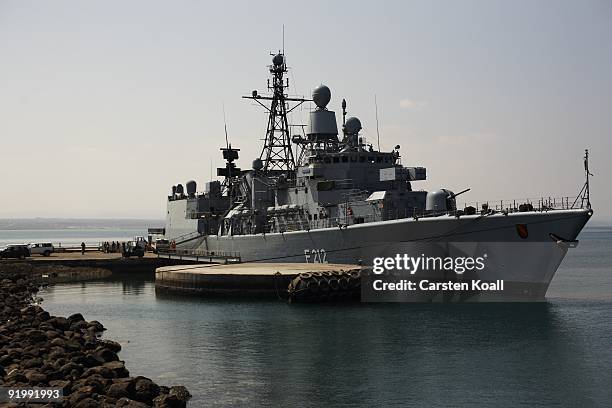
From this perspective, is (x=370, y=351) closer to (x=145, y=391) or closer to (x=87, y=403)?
(x=145, y=391)

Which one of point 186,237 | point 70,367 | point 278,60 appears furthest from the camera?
point 186,237

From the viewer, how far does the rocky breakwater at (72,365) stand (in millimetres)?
16938

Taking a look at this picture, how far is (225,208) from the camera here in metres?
57.2

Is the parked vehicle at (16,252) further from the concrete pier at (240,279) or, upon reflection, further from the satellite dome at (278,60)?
the satellite dome at (278,60)

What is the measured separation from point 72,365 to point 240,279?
1769cm

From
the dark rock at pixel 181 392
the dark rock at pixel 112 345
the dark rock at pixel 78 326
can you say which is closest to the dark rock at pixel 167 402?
the dark rock at pixel 181 392

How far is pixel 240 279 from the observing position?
3647cm

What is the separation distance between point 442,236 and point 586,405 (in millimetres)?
15756

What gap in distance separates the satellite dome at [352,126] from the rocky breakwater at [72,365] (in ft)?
72.9

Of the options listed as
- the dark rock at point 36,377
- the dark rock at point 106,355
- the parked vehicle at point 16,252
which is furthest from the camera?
the parked vehicle at point 16,252

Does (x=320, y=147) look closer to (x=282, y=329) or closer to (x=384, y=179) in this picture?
(x=384, y=179)

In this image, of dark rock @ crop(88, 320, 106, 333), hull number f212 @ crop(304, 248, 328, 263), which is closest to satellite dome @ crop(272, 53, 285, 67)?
hull number f212 @ crop(304, 248, 328, 263)

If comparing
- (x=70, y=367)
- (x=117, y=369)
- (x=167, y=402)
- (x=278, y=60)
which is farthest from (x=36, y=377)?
(x=278, y=60)

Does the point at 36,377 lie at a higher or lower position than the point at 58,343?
lower
